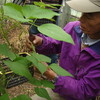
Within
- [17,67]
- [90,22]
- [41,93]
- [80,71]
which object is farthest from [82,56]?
[17,67]

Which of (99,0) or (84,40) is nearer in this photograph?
(99,0)

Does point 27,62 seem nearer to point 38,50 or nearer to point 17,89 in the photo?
point 38,50

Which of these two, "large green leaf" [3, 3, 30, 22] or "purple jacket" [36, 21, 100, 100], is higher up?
"large green leaf" [3, 3, 30, 22]

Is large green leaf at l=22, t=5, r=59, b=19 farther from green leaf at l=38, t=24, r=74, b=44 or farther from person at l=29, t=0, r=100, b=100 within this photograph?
person at l=29, t=0, r=100, b=100

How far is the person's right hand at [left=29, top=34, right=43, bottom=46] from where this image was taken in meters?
1.01

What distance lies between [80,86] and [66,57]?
240mm

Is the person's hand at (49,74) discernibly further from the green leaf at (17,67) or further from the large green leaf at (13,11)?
the large green leaf at (13,11)

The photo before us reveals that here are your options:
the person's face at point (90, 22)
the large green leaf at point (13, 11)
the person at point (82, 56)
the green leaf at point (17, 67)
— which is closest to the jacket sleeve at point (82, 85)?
the person at point (82, 56)

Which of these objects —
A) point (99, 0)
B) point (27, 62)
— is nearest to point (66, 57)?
point (99, 0)

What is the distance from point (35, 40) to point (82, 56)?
0.95 feet

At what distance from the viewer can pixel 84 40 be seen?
112 centimetres

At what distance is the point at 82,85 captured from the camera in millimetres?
1031

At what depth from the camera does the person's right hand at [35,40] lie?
101 cm

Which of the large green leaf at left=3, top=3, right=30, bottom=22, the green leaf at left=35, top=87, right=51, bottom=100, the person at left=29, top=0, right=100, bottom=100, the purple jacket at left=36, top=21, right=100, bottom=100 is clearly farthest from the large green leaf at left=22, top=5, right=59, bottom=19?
the purple jacket at left=36, top=21, right=100, bottom=100
